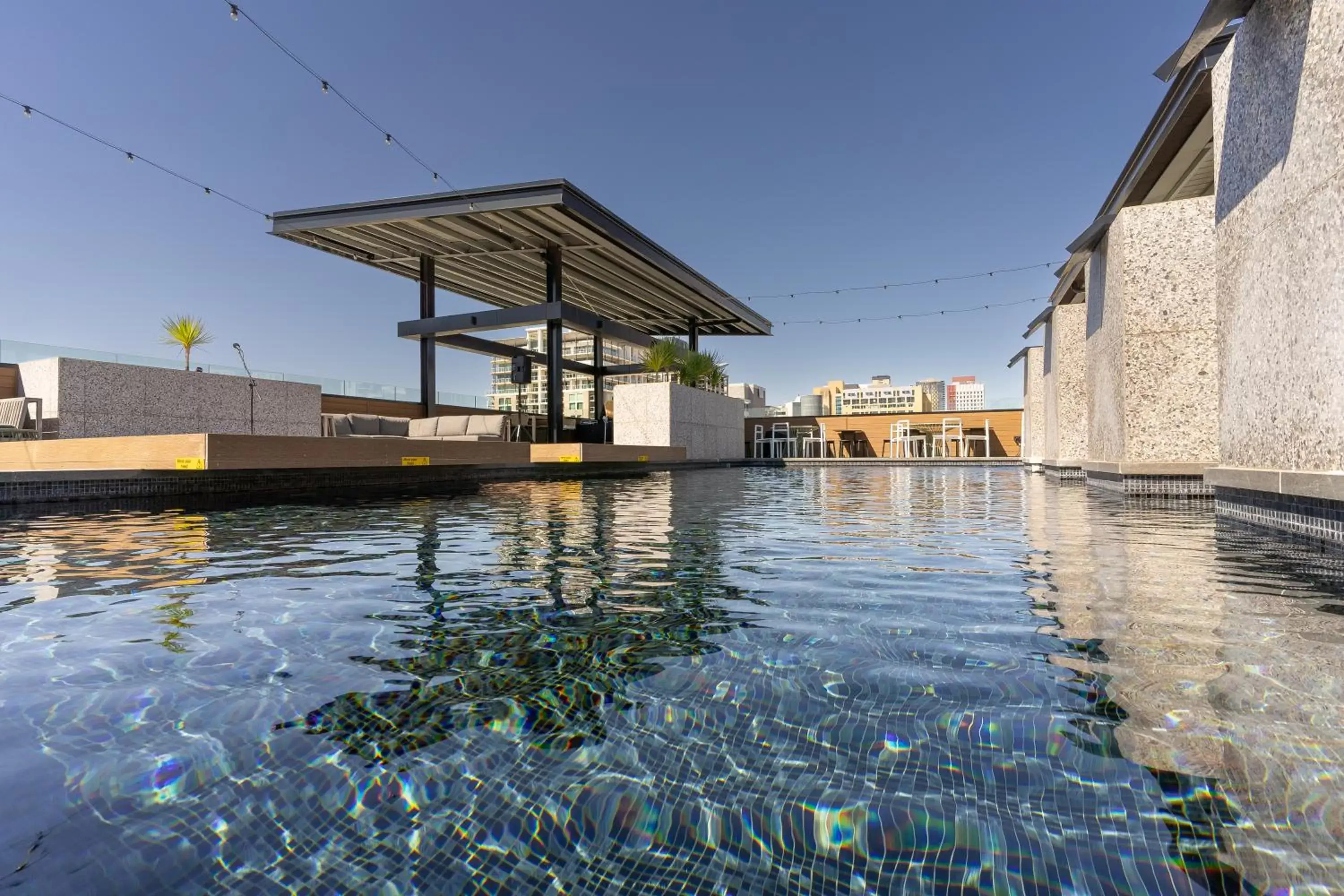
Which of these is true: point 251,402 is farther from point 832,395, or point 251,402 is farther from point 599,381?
point 832,395

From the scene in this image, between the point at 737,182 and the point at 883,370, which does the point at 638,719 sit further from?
the point at 883,370

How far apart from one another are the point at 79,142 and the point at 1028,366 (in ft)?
47.6

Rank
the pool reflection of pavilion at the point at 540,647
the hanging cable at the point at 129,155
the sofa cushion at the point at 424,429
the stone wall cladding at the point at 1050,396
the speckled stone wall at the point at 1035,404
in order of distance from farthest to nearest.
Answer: the speckled stone wall at the point at 1035,404, the sofa cushion at the point at 424,429, the stone wall cladding at the point at 1050,396, the hanging cable at the point at 129,155, the pool reflection of pavilion at the point at 540,647

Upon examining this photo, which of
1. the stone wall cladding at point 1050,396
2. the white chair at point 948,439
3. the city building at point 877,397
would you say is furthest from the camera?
the city building at point 877,397

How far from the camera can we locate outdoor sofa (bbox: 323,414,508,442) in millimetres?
9477

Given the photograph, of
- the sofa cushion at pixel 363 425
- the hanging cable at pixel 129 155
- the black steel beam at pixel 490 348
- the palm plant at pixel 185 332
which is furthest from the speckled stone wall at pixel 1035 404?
the palm plant at pixel 185 332

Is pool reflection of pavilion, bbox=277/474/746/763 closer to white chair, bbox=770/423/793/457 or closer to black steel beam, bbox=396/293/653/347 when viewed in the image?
black steel beam, bbox=396/293/653/347

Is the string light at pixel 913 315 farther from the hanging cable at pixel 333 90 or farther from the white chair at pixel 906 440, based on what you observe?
the hanging cable at pixel 333 90

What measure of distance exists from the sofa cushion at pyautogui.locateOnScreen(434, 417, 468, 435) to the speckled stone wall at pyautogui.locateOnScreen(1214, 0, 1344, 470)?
9.52 m

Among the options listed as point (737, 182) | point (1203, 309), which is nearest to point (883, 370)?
point (737, 182)

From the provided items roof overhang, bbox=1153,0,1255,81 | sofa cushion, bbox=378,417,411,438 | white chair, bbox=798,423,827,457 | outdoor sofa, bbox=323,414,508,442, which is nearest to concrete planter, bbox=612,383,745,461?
outdoor sofa, bbox=323,414,508,442

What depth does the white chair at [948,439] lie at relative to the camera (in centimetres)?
1662

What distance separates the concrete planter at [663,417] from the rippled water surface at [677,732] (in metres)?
10.5

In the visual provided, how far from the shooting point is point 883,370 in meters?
25.0
